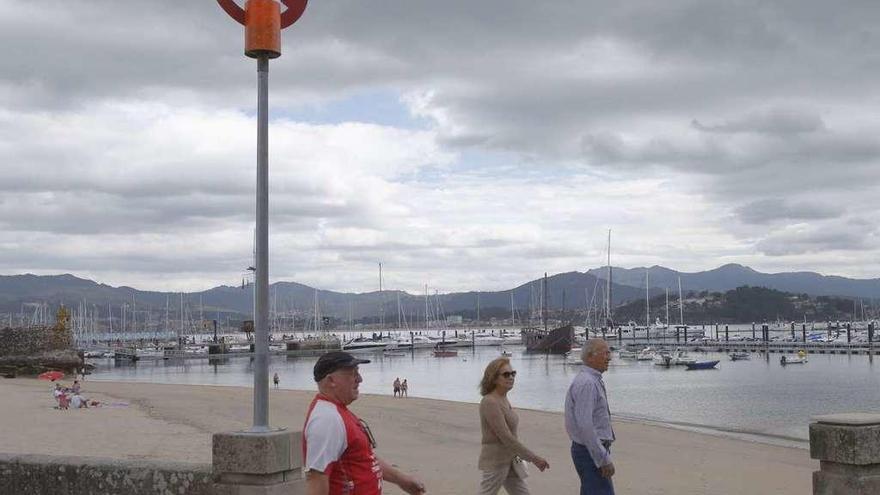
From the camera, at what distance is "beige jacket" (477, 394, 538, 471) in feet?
24.1

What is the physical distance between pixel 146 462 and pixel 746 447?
2458 centimetres

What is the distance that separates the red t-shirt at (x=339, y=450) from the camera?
4.54m

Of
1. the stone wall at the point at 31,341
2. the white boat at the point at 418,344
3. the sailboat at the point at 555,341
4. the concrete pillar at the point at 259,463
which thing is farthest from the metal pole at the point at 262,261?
the white boat at the point at 418,344

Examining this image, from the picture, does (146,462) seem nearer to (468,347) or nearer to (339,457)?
(339,457)

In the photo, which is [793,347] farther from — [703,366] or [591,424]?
[591,424]

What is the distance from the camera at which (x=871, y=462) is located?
246 inches

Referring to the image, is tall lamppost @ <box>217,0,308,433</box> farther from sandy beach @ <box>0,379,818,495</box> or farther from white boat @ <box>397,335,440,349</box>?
white boat @ <box>397,335,440,349</box>

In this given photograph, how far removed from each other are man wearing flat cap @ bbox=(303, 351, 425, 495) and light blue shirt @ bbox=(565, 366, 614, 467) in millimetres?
2528

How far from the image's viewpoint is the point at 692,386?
62188 mm

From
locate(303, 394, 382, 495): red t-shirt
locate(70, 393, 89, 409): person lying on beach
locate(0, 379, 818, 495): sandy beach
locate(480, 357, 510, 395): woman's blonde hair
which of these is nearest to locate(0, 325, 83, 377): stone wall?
locate(0, 379, 818, 495): sandy beach

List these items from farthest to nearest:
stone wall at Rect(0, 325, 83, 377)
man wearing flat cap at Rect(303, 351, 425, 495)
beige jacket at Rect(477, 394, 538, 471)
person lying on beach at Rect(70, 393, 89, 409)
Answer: stone wall at Rect(0, 325, 83, 377), person lying on beach at Rect(70, 393, 89, 409), beige jacket at Rect(477, 394, 538, 471), man wearing flat cap at Rect(303, 351, 425, 495)

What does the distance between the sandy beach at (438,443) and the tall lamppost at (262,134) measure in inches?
379

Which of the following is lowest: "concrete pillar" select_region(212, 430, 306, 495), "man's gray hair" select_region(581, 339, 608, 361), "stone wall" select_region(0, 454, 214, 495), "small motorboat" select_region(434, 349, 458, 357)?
"small motorboat" select_region(434, 349, 458, 357)

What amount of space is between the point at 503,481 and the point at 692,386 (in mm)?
57716
